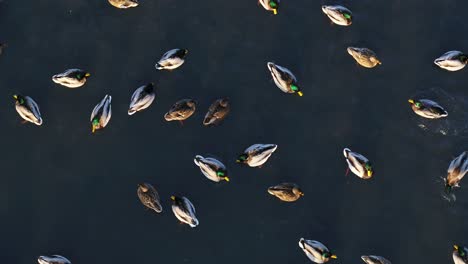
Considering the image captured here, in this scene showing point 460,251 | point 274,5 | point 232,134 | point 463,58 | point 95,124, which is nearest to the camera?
point 460,251

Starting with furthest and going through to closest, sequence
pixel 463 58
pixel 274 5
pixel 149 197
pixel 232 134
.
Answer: pixel 232 134, pixel 274 5, pixel 463 58, pixel 149 197

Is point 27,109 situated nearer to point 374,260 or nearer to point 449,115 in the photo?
point 374,260

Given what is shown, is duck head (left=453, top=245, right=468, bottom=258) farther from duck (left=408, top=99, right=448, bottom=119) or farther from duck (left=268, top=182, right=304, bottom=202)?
duck (left=268, top=182, right=304, bottom=202)

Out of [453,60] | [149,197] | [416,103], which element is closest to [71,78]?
[149,197]

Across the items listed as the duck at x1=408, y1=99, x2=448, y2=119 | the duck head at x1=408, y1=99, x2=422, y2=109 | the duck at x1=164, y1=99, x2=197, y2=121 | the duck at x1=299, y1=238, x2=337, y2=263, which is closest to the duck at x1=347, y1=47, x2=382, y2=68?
the duck head at x1=408, y1=99, x2=422, y2=109

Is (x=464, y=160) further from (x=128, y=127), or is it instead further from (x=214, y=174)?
(x=128, y=127)

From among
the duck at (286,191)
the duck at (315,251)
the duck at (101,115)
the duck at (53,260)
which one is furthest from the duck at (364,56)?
the duck at (53,260)

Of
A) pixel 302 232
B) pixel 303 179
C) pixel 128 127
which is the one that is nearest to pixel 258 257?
pixel 302 232

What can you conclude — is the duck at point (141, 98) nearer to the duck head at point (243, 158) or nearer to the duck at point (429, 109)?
the duck head at point (243, 158)
